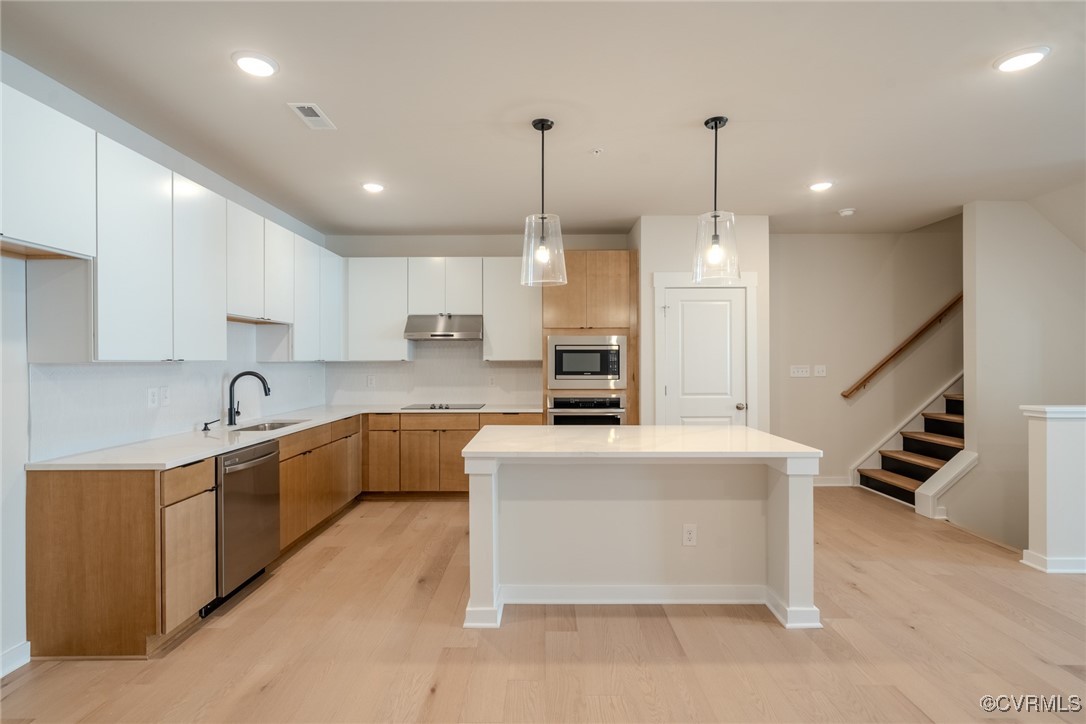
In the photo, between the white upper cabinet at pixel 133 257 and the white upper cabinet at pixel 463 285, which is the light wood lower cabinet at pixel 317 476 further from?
the white upper cabinet at pixel 463 285

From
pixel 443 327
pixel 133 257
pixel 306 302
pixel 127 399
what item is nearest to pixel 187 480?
pixel 127 399

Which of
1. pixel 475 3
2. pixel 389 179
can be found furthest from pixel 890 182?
pixel 389 179

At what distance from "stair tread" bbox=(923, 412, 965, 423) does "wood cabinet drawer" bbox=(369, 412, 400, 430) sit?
509 centimetres

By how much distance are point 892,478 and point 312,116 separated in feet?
18.0

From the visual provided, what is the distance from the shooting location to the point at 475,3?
6.08ft

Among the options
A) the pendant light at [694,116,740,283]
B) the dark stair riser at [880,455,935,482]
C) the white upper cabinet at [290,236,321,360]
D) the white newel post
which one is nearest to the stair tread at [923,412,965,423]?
the dark stair riser at [880,455,935,482]

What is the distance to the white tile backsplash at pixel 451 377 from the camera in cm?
544

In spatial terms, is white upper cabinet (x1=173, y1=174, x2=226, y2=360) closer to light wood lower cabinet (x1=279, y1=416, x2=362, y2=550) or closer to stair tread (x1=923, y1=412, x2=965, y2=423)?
light wood lower cabinet (x1=279, y1=416, x2=362, y2=550)

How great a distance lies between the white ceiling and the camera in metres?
1.94

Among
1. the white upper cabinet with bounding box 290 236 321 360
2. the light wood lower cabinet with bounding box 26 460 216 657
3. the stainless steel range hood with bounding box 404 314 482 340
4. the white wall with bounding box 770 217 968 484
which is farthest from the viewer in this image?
the white wall with bounding box 770 217 968 484

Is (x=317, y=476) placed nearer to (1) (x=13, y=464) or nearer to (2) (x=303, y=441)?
(2) (x=303, y=441)

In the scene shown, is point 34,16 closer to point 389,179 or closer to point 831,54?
point 389,179

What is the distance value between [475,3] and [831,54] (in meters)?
1.44

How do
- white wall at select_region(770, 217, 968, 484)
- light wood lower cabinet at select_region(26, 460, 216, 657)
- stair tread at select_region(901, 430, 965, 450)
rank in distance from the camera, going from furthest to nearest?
1. white wall at select_region(770, 217, 968, 484)
2. stair tread at select_region(901, 430, 965, 450)
3. light wood lower cabinet at select_region(26, 460, 216, 657)
